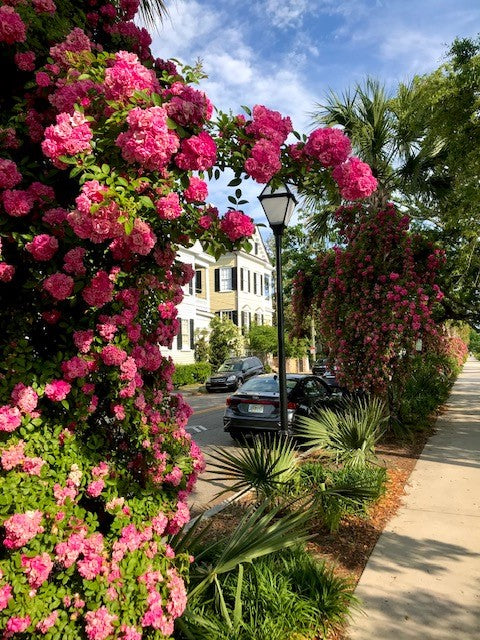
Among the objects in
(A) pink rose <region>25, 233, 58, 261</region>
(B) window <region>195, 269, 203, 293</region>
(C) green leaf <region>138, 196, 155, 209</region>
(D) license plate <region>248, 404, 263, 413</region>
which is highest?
(B) window <region>195, 269, 203, 293</region>

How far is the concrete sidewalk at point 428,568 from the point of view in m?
3.37

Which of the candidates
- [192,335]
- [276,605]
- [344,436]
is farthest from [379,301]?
[192,335]

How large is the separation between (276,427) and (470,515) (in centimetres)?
424

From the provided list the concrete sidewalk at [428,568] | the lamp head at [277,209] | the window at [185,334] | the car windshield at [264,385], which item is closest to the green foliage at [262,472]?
the concrete sidewalk at [428,568]

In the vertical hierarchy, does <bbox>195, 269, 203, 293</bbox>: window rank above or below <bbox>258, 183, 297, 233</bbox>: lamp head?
above

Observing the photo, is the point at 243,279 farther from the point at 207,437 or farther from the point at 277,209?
the point at 277,209

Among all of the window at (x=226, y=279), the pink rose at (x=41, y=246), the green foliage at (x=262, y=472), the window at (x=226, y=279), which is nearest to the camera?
the pink rose at (x=41, y=246)

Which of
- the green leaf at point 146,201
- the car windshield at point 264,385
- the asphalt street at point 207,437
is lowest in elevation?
the asphalt street at point 207,437

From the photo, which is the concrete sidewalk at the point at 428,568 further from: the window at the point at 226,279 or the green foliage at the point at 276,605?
the window at the point at 226,279

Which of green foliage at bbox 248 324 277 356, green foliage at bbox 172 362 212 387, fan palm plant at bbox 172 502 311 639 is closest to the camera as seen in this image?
fan palm plant at bbox 172 502 311 639

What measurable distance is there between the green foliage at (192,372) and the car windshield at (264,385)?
45.1ft

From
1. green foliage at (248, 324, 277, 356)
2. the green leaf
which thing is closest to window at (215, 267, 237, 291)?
green foliage at (248, 324, 277, 356)

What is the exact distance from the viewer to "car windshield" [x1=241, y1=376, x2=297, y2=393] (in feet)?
32.8

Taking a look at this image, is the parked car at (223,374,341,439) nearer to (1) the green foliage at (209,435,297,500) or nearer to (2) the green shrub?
(2) the green shrub
